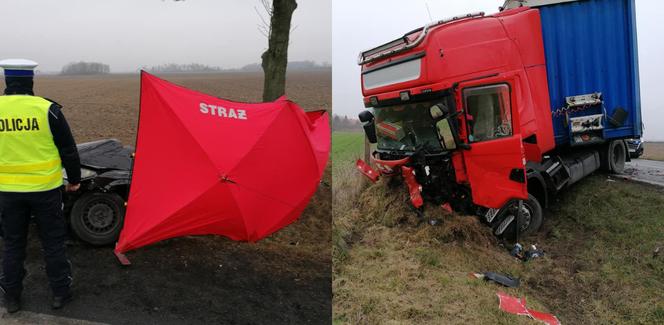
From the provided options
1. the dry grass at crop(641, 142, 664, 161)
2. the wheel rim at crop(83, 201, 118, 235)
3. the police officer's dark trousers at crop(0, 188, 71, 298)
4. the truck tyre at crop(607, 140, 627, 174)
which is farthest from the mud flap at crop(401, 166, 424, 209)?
the dry grass at crop(641, 142, 664, 161)

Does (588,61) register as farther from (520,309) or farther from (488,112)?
(520,309)

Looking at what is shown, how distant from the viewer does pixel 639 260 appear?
6.14 meters

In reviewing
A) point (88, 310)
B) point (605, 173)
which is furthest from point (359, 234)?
point (605, 173)

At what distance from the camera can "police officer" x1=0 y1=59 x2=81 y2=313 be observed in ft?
12.6

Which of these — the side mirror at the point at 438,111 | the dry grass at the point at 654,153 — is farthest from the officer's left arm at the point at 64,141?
the dry grass at the point at 654,153

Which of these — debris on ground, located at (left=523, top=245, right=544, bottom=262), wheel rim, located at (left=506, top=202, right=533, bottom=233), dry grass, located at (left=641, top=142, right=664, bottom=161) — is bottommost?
debris on ground, located at (left=523, top=245, right=544, bottom=262)

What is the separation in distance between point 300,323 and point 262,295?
1.76 ft

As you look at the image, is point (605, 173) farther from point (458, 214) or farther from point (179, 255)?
point (179, 255)

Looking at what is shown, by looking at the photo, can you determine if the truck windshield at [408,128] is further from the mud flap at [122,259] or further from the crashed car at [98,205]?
the mud flap at [122,259]

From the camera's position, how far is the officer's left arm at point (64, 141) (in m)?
3.90

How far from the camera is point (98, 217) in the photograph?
5.05 m

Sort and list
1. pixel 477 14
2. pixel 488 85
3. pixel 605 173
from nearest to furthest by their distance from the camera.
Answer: pixel 488 85 < pixel 477 14 < pixel 605 173

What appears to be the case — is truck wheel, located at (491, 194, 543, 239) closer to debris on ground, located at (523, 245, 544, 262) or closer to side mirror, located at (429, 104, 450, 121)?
debris on ground, located at (523, 245, 544, 262)

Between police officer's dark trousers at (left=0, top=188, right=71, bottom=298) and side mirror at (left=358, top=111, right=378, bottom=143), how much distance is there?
4849mm
